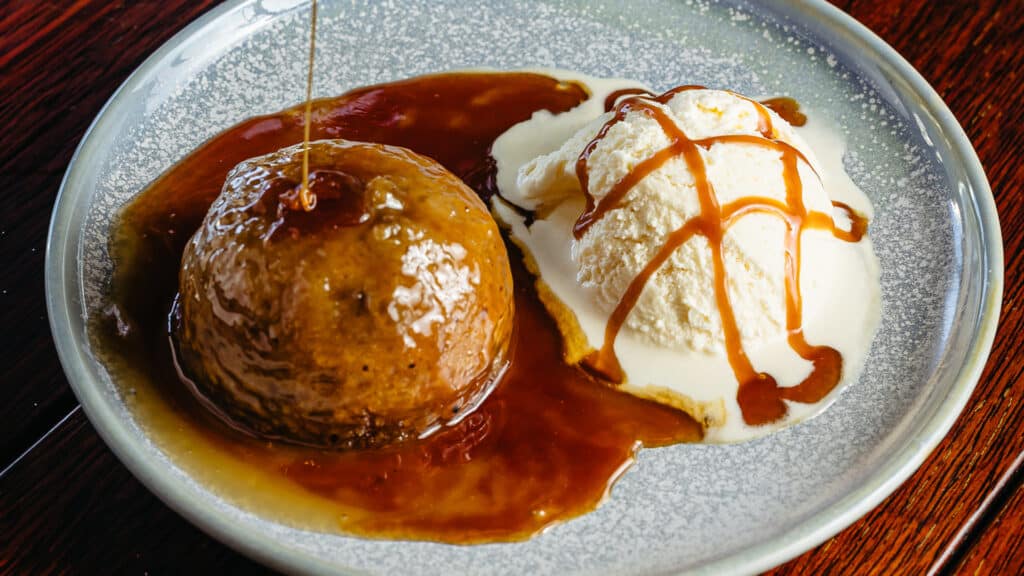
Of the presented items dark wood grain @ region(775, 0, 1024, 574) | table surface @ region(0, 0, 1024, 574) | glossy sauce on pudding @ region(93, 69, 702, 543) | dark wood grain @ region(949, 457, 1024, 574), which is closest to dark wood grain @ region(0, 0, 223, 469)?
table surface @ region(0, 0, 1024, 574)

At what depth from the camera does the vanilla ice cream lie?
133cm

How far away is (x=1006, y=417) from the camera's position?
52.2 inches

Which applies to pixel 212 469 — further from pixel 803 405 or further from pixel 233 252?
pixel 803 405

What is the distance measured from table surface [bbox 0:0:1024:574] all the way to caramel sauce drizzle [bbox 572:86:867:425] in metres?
0.18

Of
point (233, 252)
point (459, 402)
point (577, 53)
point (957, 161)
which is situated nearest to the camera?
point (233, 252)

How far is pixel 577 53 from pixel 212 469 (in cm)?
94

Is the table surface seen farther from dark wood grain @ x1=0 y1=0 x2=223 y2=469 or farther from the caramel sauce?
the caramel sauce

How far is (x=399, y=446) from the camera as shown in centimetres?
124

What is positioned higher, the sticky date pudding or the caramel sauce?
the sticky date pudding

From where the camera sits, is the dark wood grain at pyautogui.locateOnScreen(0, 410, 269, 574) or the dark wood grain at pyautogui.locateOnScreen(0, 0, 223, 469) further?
the dark wood grain at pyautogui.locateOnScreen(0, 0, 223, 469)

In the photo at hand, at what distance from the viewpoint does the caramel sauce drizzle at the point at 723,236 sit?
4.27 ft

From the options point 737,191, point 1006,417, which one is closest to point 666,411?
point 737,191

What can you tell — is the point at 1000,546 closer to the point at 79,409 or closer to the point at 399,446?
the point at 399,446

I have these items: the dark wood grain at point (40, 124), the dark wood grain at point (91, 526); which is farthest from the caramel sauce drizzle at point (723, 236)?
the dark wood grain at point (40, 124)
